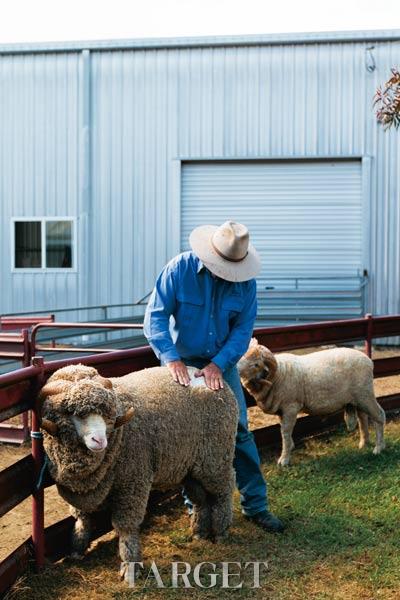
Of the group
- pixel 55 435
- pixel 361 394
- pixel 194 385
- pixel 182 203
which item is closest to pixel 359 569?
pixel 194 385

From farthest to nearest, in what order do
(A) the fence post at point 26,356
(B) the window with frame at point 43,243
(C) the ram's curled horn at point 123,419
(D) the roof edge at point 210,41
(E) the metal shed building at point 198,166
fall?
1. (B) the window with frame at point 43,243
2. (E) the metal shed building at point 198,166
3. (D) the roof edge at point 210,41
4. (A) the fence post at point 26,356
5. (C) the ram's curled horn at point 123,419

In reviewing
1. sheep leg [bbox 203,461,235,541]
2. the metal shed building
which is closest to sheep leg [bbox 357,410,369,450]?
sheep leg [bbox 203,461,235,541]

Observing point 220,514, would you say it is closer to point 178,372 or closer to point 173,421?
point 173,421

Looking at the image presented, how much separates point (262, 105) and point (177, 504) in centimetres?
1045

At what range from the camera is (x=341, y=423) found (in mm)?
7277

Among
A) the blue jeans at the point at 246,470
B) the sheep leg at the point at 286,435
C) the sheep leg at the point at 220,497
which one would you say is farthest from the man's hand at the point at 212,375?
the sheep leg at the point at 286,435

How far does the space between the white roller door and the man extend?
9.63m

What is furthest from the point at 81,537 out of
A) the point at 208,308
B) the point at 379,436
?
the point at 379,436

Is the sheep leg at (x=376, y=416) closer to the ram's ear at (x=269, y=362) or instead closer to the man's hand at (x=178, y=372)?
the ram's ear at (x=269, y=362)

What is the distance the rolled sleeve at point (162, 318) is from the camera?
171 inches

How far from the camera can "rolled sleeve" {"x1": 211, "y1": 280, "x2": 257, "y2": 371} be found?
446 centimetres

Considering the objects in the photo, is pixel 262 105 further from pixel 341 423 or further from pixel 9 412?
pixel 9 412

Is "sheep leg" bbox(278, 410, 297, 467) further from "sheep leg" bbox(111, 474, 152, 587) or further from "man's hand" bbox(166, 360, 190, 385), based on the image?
"sheep leg" bbox(111, 474, 152, 587)

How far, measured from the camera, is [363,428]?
21.8 ft
